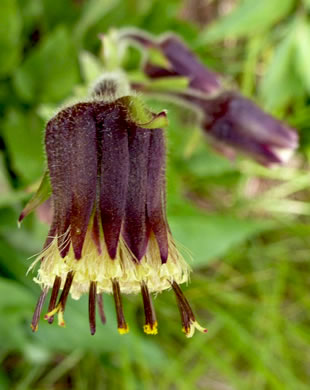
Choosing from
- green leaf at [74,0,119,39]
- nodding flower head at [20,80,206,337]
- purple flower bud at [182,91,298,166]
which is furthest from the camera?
green leaf at [74,0,119,39]

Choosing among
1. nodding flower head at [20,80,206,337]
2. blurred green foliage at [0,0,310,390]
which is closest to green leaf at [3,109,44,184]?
blurred green foliage at [0,0,310,390]

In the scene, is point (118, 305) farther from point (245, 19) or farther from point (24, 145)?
point (245, 19)

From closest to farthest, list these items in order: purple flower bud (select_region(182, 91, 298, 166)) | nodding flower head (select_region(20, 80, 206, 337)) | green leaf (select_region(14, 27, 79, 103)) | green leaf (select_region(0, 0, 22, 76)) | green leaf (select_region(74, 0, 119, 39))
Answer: nodding flower head (select_region(20, 80, 206, 337)), purple flower bud (select_region(182, 91, 298, 166)), green leaf (select_region(0, 0, 22, 76)), green leaf (select_region(14, 27, 79, 103)), green leaf (select_region(74, 0, 119, 39))

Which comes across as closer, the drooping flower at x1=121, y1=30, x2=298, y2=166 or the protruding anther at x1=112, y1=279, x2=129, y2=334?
the protruding anther at x1=112, y1=279, x2=129, y2=334

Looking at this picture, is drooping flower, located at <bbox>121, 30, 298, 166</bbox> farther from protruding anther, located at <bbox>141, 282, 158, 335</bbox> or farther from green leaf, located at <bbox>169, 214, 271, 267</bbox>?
protruding anther, located at <bbox>141, 282, 158, 335</bbox>

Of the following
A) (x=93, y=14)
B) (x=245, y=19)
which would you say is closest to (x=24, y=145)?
(x=93, y=14)

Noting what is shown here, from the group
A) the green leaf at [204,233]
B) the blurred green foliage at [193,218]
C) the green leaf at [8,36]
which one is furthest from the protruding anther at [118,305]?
the green leaf at [8,36]

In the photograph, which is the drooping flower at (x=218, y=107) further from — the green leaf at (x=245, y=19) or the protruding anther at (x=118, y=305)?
the protruding anther at (x=118, y=305)
